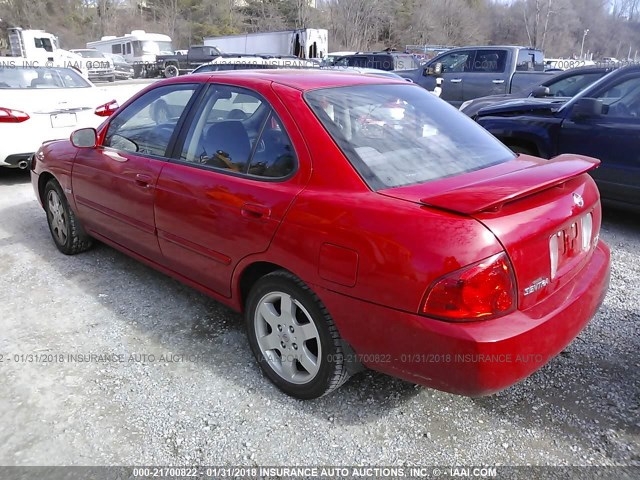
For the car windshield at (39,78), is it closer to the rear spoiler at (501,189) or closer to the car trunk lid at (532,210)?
the car trunk lid at (532,210)

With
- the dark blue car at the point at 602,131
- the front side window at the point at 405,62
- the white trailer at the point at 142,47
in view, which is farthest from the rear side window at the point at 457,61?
the white trailer at the point at 142,47

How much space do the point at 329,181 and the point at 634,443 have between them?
1.79 m

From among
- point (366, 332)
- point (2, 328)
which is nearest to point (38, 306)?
point (2, 328)

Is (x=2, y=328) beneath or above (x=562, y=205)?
beneath

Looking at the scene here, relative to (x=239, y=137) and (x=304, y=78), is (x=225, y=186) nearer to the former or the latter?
(x=239, y=137)

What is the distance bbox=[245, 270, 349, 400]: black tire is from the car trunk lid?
615mm

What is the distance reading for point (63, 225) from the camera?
4.46m

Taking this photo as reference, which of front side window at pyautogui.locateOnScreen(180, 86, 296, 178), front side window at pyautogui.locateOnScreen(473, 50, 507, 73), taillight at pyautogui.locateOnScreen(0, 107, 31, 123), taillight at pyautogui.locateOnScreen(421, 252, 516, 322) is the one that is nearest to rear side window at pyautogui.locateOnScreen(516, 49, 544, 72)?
front side window at pyautogui.locateOnScreen(473, 50, 507, 73)

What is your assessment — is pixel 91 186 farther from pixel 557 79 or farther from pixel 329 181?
pixel 557 79

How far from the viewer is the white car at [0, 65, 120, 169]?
6.57 meters

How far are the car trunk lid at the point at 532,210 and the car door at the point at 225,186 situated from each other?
0.61 meters

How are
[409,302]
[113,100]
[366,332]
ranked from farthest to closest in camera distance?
[113,100] → [366,332] → [409,302]

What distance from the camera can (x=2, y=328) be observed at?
3.35 meters

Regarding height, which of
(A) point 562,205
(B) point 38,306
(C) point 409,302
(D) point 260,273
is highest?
(A) point 562,205
